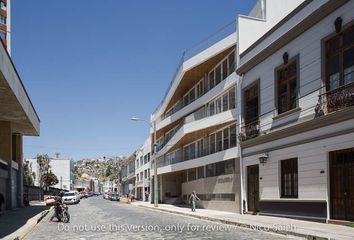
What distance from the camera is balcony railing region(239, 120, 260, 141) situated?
2816cm

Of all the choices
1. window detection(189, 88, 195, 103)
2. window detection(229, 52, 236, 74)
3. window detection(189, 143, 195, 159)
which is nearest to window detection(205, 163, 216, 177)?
window detection(189, 143, 195, 159)

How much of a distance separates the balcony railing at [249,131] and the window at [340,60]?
7776mm

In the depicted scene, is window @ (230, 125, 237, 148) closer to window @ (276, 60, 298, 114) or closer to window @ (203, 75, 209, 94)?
window @ (276, 60, 298, 114)

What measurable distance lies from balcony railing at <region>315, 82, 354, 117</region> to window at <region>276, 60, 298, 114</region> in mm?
2764

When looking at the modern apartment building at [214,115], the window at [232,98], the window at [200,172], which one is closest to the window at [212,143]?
the modern apartment building at [214,115]

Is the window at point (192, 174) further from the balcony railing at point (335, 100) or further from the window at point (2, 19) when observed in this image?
the window at point (2, 19)

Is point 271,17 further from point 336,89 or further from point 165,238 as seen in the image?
point 165,238

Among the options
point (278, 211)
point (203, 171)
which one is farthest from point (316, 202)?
point (203, 171)

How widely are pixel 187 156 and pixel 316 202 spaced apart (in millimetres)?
25974

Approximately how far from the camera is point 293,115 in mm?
23656

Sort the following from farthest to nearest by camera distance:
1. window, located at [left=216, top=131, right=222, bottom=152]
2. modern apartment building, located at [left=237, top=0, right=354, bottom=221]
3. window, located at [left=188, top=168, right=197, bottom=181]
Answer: window, located at [left=188, top=168, right=197, bottom=181]
window, located at [left=216, top=131, right=222, bottom=152]
modern apartment building, located at [left=237, top=0, right=354, bottom=221]

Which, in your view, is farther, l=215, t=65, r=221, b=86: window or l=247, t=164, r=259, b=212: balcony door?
l=215, t=65, r=221, b=86: window

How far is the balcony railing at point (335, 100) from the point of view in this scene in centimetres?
1866

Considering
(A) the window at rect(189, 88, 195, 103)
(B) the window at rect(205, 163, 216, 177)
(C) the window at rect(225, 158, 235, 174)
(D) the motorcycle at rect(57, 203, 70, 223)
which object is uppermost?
(A) the window at rect(189, 88, 195, 103)
